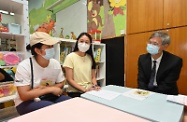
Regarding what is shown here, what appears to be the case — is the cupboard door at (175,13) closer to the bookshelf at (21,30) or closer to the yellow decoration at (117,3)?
the yellow decoration at (117,3)

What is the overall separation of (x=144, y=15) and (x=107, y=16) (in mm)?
876

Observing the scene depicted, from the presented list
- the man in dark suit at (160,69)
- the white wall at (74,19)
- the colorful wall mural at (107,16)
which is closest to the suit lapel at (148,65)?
the man in dark suit at (160,69)

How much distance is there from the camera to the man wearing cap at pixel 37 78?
1.07 meters

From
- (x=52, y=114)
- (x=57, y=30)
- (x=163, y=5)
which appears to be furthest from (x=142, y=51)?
(x=57, y=30)

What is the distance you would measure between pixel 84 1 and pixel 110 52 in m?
1.42

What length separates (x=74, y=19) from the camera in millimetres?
3432

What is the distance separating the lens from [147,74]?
1590 mm

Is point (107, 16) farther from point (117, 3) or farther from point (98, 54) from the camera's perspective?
point (98, 54)

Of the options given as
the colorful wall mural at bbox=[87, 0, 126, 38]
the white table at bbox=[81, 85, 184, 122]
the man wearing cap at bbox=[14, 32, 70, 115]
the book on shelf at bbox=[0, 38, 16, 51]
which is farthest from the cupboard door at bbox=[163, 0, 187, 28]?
the book on shelf at bbox=[0, 38, 16, 51]

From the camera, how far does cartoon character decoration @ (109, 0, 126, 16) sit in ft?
8.03

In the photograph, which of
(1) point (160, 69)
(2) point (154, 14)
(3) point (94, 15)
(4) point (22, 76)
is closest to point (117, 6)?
(3) point (94, 15)

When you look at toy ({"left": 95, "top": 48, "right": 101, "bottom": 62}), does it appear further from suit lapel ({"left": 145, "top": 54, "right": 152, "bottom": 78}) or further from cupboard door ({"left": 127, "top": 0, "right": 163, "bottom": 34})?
suit lapel ({"left": 145, "top": 54, "right": 152, "bottom": 78})

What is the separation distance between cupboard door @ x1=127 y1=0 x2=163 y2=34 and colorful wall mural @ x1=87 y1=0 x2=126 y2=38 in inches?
7.7

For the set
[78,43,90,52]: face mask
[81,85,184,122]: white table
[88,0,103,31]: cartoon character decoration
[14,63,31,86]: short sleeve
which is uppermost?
[88,0,103,31]: cartoon character decoration
